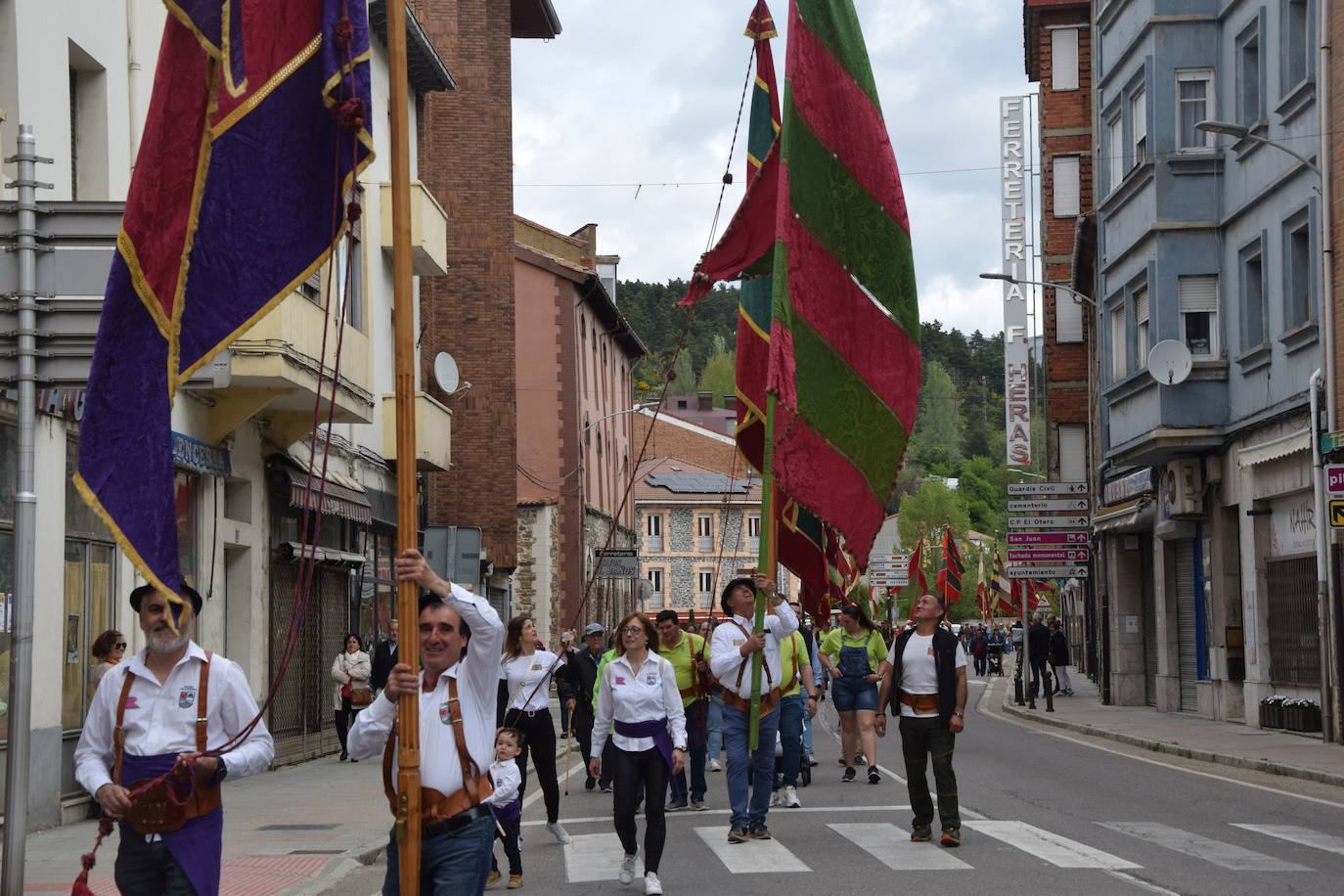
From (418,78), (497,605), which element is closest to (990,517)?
(497,605)

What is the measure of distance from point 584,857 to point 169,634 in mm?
7070

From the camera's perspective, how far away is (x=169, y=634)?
6.97m

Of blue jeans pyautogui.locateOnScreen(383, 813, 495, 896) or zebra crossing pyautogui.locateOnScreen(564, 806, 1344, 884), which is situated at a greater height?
blue jeans pyautogui.locateOnScreen(383, 813, 495, 896)

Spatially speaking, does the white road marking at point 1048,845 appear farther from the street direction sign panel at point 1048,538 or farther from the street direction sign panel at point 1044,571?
the street direction sign panel at point 1044,571

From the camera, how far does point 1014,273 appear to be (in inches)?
2379

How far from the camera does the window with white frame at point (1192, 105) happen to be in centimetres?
3070

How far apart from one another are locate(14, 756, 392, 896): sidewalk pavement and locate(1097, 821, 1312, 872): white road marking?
5715 millimetres

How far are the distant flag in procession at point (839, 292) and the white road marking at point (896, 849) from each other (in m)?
2.21

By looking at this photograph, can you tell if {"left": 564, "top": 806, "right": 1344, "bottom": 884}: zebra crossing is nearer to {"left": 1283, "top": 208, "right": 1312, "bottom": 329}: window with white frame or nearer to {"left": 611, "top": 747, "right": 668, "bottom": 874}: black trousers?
{"left": 611, "top": 747, "right": 668, "bottom": 874}: black trousers

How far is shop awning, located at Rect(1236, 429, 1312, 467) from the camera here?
26.1m

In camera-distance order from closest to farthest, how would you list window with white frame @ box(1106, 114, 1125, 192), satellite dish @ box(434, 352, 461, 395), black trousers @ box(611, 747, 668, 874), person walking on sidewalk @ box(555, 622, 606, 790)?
black trousers @ box(611, 747, 668, 874) < person walking on sidewalk @ box(555, 622, 606, 790) < window with white frame @ box(1106, 114, 1125, 192) < satellite dish @ box(434, 352, 461, 395)

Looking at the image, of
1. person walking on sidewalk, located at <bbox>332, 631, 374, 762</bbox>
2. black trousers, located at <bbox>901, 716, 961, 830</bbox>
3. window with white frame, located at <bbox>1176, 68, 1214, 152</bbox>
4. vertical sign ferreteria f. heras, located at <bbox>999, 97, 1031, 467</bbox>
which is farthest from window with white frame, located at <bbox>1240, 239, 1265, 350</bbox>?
vertical sign ferreteria f. heras, located at <bbox>999, 97, 1031, 467</bbox>

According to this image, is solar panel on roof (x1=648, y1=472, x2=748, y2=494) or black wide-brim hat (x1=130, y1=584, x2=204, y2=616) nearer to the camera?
black wide-brim hat (x1=130, y1=584, x2=204, y2=616)

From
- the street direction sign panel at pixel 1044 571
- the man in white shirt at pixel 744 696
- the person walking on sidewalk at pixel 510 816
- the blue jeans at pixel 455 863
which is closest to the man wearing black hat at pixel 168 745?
the blue jeans at pixel 455 863
